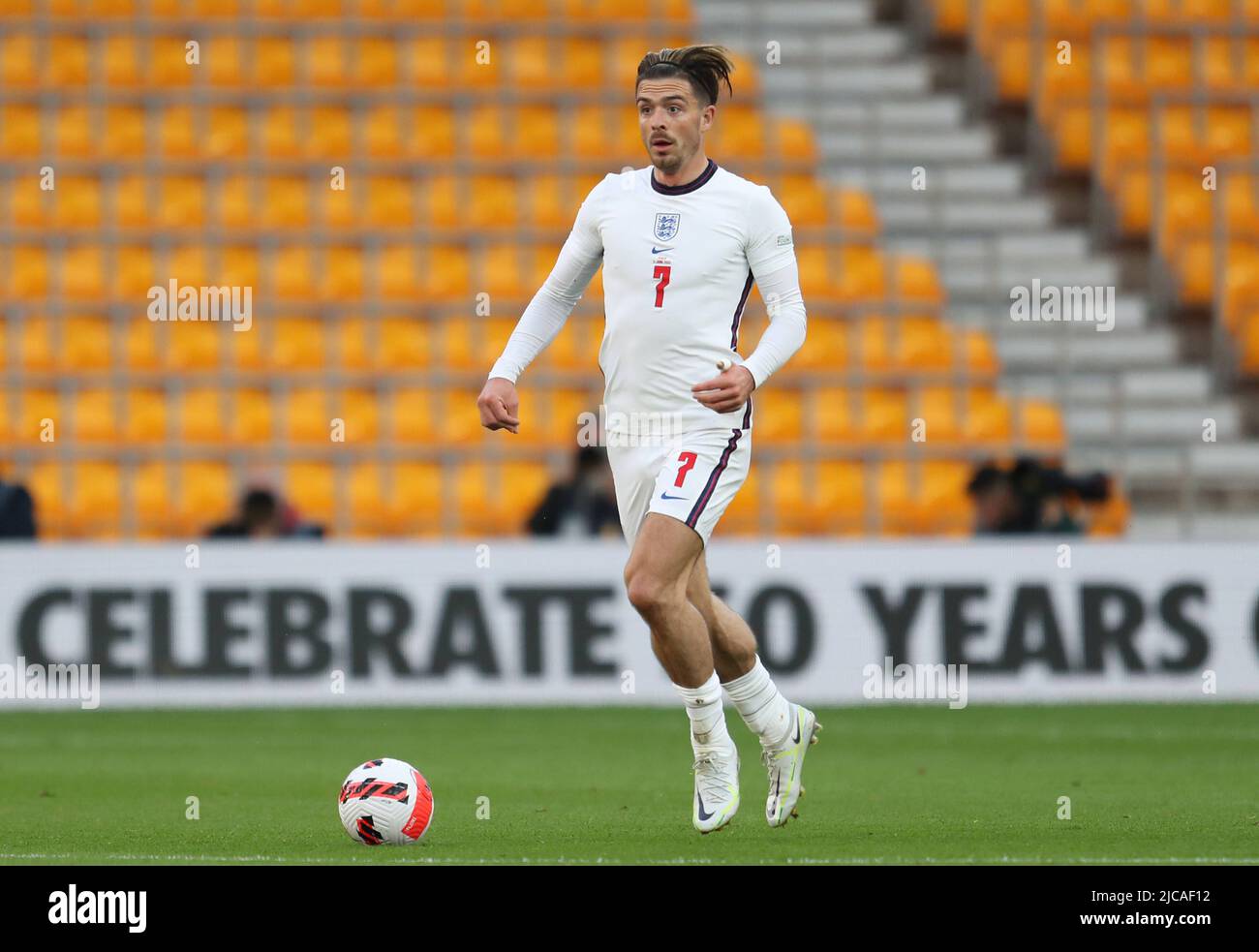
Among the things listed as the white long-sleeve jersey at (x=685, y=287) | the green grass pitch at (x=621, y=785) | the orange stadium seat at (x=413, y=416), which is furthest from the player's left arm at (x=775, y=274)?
the orange stadium seat at (x=413, y=416)

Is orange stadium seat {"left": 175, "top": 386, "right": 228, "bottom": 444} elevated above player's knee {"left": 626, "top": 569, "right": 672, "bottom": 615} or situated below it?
above

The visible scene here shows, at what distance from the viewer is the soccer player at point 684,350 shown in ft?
24.1

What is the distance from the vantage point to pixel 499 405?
7336mm

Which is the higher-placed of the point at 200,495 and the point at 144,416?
the point at 144,416

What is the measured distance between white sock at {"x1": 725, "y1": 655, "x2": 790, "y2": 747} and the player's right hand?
4.00 ft

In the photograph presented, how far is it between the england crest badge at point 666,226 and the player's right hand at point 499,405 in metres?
0.71

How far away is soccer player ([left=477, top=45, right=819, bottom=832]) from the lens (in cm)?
734

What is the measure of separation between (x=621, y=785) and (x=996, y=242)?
8.74m

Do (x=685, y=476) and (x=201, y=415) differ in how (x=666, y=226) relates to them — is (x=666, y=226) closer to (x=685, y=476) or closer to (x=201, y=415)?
(x=685, y=476)

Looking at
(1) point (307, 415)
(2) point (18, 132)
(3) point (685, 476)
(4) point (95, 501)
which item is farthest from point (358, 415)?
(3) point (685, 476)

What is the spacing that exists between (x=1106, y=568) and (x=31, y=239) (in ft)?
29.4

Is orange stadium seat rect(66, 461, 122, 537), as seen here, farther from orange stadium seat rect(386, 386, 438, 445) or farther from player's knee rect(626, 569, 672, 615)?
player's knee rect(626, 569, 672, 615)

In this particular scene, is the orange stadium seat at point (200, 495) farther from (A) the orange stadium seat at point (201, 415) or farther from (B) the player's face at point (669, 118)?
(B) the player's face at point (669, 118)

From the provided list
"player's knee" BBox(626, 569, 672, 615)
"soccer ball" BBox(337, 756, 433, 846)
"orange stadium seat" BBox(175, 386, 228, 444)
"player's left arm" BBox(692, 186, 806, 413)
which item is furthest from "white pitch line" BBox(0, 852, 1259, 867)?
"orange stadium seat" BBox(175, 386, 228, 444)
